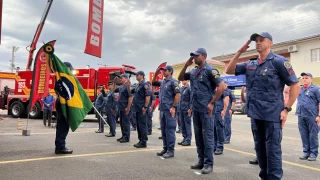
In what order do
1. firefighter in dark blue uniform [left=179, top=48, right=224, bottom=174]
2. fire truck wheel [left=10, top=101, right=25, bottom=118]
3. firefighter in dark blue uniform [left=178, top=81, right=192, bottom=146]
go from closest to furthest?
firefighter in dark blue uniform [left=179, top=48, right=224, bottom=174]
firefighter in dark blue uniform [left=178, top=81, right=192, bottom=146]
fire truck wheel [left=10, top=101, right=25, bottom=118]

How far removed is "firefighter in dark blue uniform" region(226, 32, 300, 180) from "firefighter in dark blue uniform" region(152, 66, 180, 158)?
2325 millimetres

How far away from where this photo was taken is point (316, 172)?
472cm

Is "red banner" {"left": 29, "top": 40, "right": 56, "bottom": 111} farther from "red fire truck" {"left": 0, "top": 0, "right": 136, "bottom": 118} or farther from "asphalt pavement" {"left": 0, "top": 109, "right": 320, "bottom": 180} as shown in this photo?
"red fire truck" {"left": 0, "top": 0, "right": 136, "bottom": 118}

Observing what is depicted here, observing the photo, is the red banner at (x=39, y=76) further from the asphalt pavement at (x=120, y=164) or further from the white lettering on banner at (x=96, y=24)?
the white lettering on banner at (x=96, y=24)

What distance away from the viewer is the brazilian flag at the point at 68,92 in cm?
584

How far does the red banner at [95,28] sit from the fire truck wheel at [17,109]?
7.35 meters

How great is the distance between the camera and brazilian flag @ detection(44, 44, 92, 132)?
5840mm

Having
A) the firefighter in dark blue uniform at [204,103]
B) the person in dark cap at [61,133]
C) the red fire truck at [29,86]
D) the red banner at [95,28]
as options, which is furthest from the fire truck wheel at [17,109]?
the firefighter in dark blue uniform at [204,103]

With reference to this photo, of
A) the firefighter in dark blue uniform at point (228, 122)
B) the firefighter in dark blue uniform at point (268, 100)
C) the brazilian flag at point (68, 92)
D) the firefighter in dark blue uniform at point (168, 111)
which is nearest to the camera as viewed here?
the firefighter in dark blue uniform at point (268, 100)

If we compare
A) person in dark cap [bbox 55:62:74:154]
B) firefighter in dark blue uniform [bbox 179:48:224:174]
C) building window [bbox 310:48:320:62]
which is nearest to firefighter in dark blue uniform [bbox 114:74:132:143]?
person in dark cap [bbox 55:62:74:154]

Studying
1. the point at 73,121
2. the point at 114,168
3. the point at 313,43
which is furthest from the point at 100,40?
the point at 313,43

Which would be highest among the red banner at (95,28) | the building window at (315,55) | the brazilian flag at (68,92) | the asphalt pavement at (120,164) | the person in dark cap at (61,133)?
the building window at (315,55)

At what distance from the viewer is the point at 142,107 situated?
22.5 feet

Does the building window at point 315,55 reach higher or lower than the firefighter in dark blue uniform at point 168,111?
higher
